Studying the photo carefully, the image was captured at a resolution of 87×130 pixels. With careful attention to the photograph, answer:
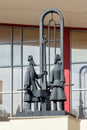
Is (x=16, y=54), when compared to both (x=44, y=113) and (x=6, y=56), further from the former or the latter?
A: (x=44, y=113)

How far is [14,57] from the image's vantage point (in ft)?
69.5

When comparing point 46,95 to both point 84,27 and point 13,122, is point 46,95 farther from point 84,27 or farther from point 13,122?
point 84,27

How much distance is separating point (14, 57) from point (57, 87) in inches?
538

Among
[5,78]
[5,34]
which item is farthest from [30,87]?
[5,34]

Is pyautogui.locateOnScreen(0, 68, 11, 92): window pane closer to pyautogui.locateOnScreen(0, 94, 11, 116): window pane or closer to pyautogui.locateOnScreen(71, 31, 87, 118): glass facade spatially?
pyautogui.locateOnScreen(0, 94, 11, 116): window pane

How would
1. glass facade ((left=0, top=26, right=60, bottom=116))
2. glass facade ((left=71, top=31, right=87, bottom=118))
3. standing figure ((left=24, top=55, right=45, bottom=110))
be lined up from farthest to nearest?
glass facade ((left=0, top=26, right=60, bottom=116)) → glass facade ((left=71, top=31, right=87, bottom=118)) → standing figure ((left=24, top=55, right=45, bottom=110))

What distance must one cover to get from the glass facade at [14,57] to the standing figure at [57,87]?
1299 centimetres

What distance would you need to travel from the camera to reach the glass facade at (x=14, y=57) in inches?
819

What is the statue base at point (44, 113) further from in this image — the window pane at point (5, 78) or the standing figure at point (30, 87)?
the window pane at point (5, 78)

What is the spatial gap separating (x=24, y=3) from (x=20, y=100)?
175 inches

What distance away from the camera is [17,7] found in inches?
738

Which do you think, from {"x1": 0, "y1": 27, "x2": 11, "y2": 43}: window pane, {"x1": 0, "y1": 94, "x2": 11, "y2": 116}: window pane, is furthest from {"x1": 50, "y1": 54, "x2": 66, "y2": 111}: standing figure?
{"x1": 0, "y1": 27, "x2": 11, "y2": 43}: window pane

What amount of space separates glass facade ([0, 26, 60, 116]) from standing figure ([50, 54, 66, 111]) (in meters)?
13.0

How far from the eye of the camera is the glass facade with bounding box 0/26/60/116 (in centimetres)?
2081
